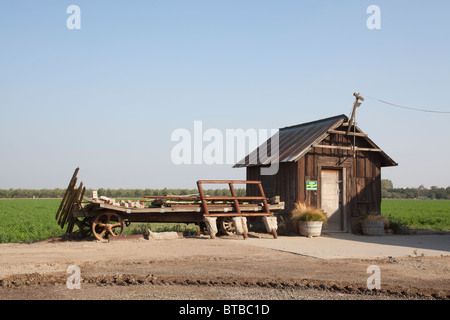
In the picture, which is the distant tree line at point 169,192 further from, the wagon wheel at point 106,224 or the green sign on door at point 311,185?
the wagon wheel at point 106,224

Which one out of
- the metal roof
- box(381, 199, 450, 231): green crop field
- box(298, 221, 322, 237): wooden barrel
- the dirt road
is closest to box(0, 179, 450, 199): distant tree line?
box(381, 199, 450, 231): green crop field

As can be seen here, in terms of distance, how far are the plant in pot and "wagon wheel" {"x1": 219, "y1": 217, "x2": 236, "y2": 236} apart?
244 centimetres

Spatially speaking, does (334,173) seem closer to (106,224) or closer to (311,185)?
(311,185)

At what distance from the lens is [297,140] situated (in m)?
19.5

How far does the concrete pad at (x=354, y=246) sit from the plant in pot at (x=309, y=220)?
33cm

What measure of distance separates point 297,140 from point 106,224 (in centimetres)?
904

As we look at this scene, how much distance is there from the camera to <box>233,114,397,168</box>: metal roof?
1766cm

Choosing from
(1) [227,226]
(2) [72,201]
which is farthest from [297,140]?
(2) [72,201]

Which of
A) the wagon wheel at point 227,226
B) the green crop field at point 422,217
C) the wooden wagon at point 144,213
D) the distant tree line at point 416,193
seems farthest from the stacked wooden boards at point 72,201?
the distant tree line at point 416,193

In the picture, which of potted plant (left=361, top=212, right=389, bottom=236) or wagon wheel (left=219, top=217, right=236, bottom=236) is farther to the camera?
potted plant (left=361, top=212, right=389, bottom=236)

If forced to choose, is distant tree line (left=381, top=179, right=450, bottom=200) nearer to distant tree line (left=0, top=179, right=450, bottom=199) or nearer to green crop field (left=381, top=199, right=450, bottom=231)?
distant tree line (left=0, top=179, right=450, bottom=199)

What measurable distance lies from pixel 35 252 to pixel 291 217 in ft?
31.0

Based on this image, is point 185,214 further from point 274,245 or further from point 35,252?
point 35,252
